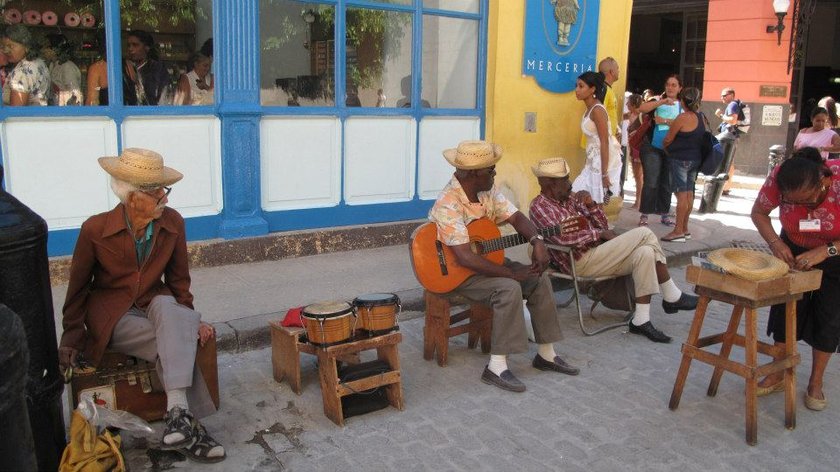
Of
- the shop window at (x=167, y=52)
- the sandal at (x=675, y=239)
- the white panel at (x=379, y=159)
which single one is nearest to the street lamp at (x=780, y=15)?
the sandal at (x=675, y=239)

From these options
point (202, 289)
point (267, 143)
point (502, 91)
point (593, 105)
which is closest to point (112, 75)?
point (267, 143)

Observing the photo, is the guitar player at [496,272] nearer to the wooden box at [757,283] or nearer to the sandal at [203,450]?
the wooden box at [757,283]

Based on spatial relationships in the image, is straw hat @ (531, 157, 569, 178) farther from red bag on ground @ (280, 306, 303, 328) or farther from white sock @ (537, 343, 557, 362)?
red bag on ground @ (280, 306, 303, 328)

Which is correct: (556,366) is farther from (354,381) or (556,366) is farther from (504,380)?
(354,381)

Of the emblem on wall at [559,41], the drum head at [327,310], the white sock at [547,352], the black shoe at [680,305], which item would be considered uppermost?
the emblem on wall at [559,41]

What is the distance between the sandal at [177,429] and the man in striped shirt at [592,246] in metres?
2.76

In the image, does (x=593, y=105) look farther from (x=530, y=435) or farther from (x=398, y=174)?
(x=530, y=435)

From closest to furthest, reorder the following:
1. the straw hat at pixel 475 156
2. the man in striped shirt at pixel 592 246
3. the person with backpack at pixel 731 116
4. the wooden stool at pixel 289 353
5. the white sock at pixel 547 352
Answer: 1. the wooden stool at pixel 289 353
2. the straw hat at pixel 475 156
3. the white sock at pixel 547 352
4. the man in striped shirt at pixel 592 246
5. the person with backpack at pixel 731 116

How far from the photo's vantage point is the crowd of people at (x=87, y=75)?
17.9ft

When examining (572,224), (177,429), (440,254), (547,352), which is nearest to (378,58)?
(572,224)

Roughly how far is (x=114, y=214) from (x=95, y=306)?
449 mm

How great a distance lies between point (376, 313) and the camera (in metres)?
3.92

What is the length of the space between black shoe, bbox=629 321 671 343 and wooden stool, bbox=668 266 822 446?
1088 mm

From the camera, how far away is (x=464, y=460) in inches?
138
